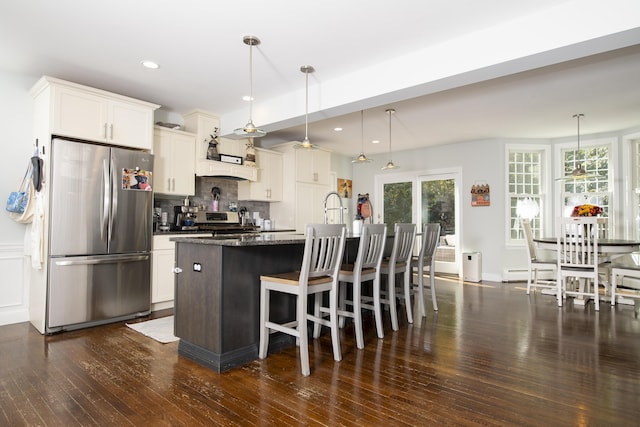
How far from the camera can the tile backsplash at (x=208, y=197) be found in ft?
16.1

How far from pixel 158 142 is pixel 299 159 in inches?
93.9

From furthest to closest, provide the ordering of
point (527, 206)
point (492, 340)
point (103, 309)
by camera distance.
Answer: point (527, 206), point (103, 309), point (492, 340)

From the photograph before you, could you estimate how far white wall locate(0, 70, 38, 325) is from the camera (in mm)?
3680

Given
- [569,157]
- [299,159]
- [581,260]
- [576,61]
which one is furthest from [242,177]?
[569,157]

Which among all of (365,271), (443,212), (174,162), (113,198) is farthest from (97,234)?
(443,212)

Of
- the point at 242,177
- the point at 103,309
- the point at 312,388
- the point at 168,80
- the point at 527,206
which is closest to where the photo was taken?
the point at 312,388

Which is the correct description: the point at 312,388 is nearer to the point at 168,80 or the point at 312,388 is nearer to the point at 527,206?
the point at 168,80

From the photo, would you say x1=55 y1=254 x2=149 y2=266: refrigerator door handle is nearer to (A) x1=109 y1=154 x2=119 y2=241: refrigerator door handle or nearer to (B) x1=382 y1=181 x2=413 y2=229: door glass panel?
(A) x1=109 y1=154 x2=119 y2=241: refrigerator door handle

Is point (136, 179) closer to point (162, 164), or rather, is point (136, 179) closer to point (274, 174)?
point (162, 164)

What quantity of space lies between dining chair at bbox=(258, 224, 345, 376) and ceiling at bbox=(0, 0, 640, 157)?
1634mm

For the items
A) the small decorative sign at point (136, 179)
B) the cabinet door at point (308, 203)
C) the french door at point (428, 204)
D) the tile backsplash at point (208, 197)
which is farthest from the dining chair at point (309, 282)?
the french door at point (428, 204)

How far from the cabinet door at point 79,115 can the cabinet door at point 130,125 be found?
0.26 feet

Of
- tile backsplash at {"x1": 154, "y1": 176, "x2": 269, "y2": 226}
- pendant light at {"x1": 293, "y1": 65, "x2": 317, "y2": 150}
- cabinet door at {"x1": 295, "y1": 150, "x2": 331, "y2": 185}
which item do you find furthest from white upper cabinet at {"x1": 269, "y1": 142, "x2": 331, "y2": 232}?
pendant light at {"x1": 293, "y1": 65, "x2": 317, "y2": 150}

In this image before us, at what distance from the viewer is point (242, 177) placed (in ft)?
17.8
